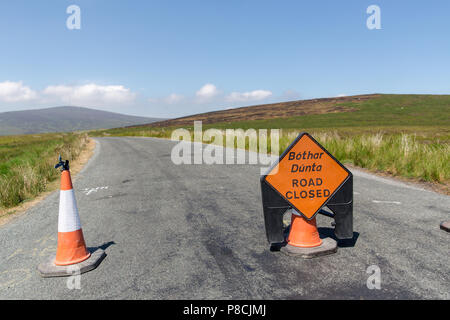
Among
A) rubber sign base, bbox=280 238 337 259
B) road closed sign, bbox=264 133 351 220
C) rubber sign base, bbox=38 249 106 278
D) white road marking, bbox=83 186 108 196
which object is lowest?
rubber sign base, bbox=38 249 106 278

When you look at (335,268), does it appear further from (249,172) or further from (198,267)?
(249,172)

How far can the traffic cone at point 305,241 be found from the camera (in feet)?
11.9

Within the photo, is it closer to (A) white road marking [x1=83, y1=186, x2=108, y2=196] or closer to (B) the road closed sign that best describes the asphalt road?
(B) the road closed sign

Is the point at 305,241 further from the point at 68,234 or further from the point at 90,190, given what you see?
the point at 90,190

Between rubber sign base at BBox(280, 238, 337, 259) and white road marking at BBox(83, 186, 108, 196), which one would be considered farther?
white road marking at BBox(83, 186, 108, 196)

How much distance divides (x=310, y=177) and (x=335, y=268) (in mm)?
1050

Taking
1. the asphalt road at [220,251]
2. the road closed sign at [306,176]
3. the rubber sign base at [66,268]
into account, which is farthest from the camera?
the road closed sign at [306,176]

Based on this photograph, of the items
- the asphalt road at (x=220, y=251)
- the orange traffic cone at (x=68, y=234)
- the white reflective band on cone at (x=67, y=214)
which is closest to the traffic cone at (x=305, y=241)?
the asphalt road at (x=220, y=251)

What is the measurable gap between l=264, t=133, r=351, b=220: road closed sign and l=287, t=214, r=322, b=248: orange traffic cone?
10cm

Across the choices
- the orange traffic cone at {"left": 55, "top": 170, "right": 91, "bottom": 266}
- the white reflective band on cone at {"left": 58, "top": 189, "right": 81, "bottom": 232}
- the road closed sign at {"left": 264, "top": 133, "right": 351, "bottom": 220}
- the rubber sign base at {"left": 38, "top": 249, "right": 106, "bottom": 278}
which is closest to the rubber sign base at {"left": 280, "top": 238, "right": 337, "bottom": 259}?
the road closed sign at {"left": 264, "top": 133, "right": 351, "bottom": 220}

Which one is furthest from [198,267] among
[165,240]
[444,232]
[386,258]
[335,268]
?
[444,232]

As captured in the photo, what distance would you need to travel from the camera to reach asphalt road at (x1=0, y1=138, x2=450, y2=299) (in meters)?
2.89

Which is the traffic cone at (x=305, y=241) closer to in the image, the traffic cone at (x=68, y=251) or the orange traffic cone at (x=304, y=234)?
the orange traffic cone at (x=304, y=234)

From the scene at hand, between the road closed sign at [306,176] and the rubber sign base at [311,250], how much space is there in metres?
0.37
